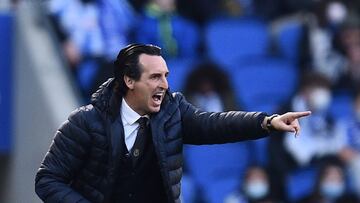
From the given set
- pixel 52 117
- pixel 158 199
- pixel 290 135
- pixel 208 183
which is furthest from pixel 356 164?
pixel 158 199

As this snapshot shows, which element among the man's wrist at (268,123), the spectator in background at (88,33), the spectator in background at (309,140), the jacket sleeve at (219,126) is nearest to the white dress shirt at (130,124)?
the jacket sleeve at (219,126)

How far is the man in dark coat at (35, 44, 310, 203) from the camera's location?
16.4 feet

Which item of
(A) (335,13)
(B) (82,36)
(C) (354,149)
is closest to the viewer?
(B) (82,36)

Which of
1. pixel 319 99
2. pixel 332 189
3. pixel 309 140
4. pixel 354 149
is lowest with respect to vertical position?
pixel 332 189

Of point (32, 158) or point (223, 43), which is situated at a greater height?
point (223, 43)

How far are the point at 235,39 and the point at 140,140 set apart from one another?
565 centimetres

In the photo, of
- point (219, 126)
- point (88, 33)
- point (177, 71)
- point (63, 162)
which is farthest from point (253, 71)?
point (63, 162)

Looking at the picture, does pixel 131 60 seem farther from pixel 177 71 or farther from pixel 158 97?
pixel 177 71

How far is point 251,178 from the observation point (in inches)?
375

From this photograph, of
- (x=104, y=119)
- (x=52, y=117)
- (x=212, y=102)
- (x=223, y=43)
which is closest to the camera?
(x=104, y=119)

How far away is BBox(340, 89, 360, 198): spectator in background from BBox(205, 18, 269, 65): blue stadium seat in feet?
3.49

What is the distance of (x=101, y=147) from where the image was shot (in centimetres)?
501

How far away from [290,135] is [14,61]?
8.16 feet

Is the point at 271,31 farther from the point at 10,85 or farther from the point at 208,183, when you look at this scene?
the point at 10,85
